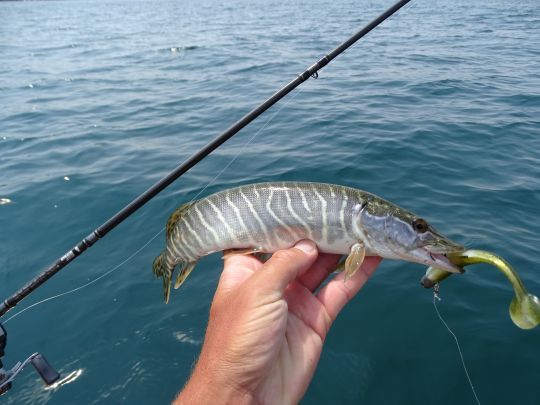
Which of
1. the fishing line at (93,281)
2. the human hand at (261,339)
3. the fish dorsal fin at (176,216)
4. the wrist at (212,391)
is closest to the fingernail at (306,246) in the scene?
the human hand at (261,339)

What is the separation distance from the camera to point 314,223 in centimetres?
401

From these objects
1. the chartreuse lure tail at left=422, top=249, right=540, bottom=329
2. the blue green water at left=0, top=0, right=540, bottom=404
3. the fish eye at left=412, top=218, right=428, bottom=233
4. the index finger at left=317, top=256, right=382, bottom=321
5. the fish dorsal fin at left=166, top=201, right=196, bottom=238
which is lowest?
the blue green water at left=0, top=0, right=540, bottom=404

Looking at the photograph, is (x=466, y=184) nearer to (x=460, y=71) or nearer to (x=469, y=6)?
(x=460, y=71)

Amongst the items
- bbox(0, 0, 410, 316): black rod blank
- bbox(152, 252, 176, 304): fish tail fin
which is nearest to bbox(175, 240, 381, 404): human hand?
bbox(152, 252, 176, 304): fish tail fin

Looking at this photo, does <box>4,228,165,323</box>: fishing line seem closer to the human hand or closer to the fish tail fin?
the fish tail fin

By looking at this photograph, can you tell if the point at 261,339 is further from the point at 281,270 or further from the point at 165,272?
the point at 165,272

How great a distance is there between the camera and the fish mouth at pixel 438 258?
3.69m

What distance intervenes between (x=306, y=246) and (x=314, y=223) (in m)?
0.24

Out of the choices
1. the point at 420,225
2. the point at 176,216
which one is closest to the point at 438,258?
the point at 420,225

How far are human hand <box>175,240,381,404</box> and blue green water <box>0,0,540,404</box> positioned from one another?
1193 millimetres

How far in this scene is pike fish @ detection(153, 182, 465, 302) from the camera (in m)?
3.93

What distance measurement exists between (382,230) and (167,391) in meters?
2.92

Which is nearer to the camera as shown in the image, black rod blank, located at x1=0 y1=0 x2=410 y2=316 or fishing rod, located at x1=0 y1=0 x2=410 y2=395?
fishing rod, located at x1=0 y1=0 x2=410 y2=395

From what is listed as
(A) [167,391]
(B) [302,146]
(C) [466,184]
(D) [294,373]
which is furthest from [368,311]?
(B) [302,146]
